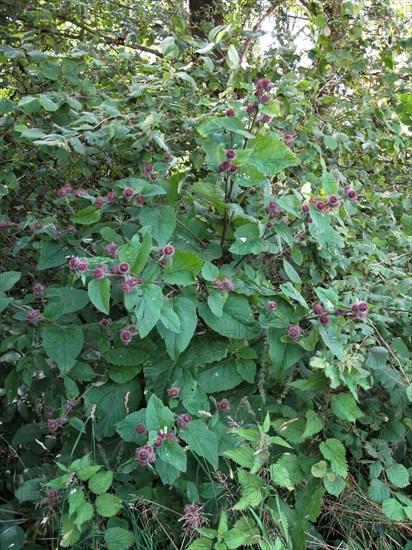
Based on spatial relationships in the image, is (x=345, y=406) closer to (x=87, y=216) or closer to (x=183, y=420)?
(x=183, y=420)

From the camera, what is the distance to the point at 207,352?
2.14 metres

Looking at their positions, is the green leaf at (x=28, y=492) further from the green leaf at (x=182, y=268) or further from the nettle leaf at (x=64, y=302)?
the green leaf at (x=182, y=268)

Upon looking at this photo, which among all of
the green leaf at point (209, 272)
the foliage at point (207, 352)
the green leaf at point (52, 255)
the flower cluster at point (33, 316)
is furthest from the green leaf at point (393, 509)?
the green leaf at point (52, 255)

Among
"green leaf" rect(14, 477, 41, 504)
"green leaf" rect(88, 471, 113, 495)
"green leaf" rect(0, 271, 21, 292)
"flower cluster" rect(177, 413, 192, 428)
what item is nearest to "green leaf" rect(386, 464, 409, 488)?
"flower cluster" rect(177, 413, 192, 428)

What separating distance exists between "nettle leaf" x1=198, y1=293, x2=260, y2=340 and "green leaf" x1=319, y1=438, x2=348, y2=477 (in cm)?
45

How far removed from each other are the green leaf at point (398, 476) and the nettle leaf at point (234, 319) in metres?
0.69

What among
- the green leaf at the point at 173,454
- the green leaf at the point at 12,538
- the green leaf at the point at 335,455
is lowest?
the green leaf at the point at 12,538

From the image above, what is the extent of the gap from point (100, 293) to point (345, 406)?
91 cm

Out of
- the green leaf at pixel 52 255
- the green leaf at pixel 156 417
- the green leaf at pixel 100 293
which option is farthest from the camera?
the green leaf at pixel 52 255

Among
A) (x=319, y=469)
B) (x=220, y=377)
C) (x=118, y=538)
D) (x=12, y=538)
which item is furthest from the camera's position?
(x=220, y=377)

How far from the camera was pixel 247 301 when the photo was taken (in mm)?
2100

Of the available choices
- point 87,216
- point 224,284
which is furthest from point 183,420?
point 87,216

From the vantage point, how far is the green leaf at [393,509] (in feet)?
6.40

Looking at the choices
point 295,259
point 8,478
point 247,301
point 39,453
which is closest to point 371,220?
point 295,259
